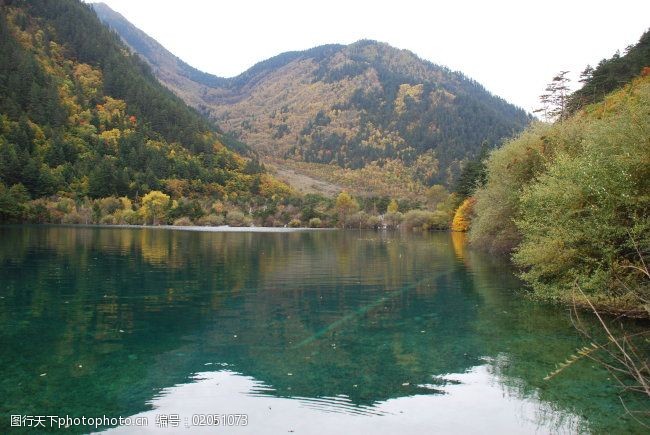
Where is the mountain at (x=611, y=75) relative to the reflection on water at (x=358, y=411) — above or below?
above

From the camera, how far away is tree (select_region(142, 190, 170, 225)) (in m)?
160

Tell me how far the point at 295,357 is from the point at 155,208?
5935 inches

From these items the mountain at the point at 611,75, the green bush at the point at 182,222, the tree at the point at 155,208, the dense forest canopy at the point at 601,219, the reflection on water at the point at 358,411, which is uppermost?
the mountain at the point at 611,75

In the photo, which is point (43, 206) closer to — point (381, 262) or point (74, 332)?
point (381, 262)

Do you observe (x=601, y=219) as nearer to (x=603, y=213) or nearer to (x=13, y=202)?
(x=603, y=213)

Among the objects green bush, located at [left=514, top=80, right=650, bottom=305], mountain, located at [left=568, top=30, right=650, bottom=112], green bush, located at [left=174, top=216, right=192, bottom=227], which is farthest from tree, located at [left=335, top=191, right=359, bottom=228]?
green bush, located at [left=514, top=80, right=650, bottom=305]

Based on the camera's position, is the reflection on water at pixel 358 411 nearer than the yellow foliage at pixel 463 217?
Yes

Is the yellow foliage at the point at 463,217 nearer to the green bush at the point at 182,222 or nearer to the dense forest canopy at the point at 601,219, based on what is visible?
the dense forest canopy at the point at 601,219

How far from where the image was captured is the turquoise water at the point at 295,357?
43.2ft

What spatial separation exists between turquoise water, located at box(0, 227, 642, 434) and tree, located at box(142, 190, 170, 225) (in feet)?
419

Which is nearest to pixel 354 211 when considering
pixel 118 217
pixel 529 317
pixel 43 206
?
pixel 118 217

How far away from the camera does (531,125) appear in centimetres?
5344

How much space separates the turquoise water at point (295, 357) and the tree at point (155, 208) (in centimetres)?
12761

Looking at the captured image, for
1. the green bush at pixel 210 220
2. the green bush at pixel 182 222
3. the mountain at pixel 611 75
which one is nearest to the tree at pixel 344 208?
the green bush at pixel 210 220
